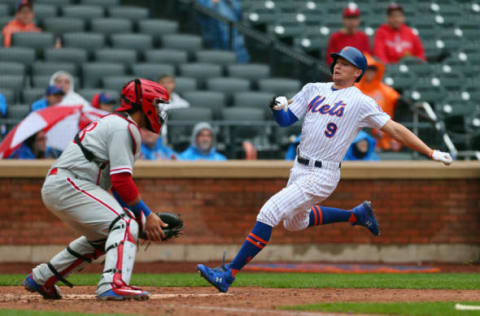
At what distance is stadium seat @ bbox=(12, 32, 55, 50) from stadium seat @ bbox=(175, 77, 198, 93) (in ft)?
6.88

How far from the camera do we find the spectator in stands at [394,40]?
526 inches

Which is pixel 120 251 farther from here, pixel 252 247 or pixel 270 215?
pixel 270 215

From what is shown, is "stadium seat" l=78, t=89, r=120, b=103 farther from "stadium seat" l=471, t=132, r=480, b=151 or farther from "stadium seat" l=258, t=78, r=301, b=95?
"stadium seat" l=471, t=132, r=480, b=151

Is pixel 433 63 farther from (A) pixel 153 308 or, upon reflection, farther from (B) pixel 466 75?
(A) pixel 153 308

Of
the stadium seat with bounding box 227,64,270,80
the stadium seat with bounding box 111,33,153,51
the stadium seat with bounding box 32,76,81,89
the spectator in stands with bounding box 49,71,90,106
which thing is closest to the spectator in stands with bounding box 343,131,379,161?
the stadium seat with bounding box 227,64,270,80

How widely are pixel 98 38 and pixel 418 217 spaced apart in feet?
19.0

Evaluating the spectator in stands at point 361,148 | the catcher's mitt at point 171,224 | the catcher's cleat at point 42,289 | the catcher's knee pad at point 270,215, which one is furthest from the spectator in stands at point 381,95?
the catcher's cleat at point 42,289

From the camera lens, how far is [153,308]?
5.69 meters

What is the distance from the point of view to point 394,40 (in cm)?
1366

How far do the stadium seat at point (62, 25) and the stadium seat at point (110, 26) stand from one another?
235mm

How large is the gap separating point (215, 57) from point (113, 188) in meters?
8.13

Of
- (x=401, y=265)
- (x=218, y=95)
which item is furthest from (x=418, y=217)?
(x=218, y=95)

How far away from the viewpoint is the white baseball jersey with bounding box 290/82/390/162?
22.8 ft

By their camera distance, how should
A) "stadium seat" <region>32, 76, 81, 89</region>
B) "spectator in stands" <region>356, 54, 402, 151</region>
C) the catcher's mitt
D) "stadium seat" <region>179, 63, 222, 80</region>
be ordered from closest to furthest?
the catcher's mitt, "spectator in stands" <region>356, 54, 402, 151</region>, "stadium seat" <region>32, 76, 81, 89</region>, "stadium seat" <region>179, 63, 222, 80</region>
